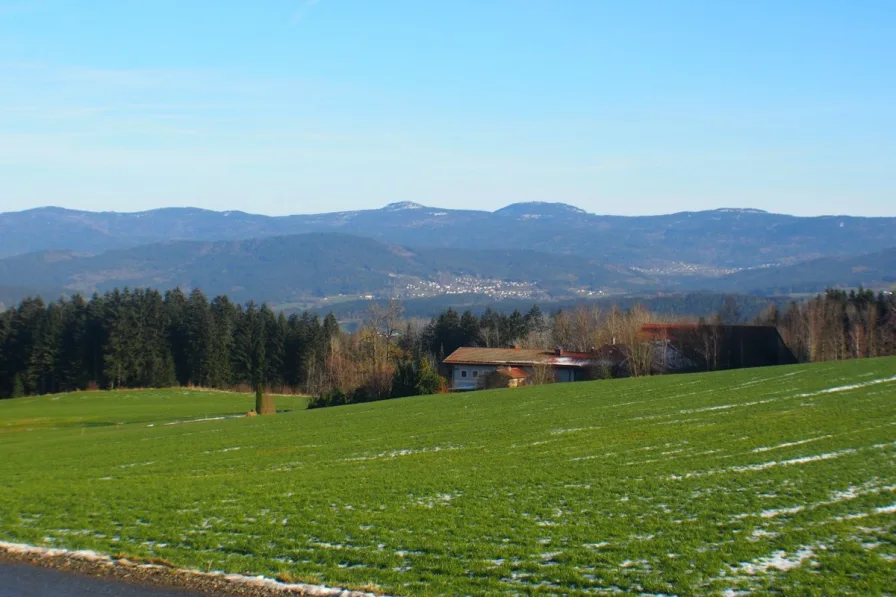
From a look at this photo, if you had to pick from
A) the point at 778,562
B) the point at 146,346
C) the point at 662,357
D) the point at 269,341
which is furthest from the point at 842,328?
the point at 778,562

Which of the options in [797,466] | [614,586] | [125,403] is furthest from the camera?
[125,403]

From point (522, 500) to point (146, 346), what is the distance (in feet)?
259

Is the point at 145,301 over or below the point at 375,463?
over

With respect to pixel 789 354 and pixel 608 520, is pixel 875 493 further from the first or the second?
pixel 789 354

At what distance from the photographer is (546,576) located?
12.0 meters

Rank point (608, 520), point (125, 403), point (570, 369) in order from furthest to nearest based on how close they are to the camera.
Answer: point (570, 369) < point (125, 403) < point (608, 520)

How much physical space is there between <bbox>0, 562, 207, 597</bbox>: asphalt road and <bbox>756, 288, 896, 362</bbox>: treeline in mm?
69867

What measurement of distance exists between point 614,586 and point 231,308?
9445 cm

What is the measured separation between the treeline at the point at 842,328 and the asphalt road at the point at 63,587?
2751 inches

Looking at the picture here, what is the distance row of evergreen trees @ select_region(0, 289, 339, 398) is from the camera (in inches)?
3447

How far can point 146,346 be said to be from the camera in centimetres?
8881

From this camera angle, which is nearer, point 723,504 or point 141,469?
point 723,504

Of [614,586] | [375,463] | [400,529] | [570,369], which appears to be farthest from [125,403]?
[614,586]

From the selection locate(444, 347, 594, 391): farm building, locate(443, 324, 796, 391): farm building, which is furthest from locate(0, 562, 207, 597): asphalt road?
locate(443, 324, 796, 391): farm building
